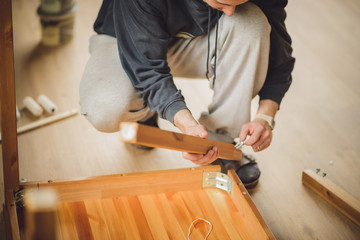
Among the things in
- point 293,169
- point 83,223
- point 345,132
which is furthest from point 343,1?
point 83,223

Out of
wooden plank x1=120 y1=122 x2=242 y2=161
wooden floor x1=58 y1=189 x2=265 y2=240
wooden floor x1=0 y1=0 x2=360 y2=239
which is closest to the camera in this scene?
wooden plank x1=120 y1=122 x2=242 y2=161

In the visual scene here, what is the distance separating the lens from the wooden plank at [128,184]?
1.00 metres

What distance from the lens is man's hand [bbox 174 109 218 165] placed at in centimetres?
98

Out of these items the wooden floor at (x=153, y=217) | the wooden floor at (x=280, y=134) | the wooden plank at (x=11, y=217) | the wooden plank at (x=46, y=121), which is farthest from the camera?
the wooden plank at (x=46, y=121)

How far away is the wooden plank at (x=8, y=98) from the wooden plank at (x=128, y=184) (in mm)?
54

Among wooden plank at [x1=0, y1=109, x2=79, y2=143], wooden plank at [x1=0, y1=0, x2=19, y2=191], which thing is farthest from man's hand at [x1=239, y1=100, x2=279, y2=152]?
wooden plank at [x1=0, y1=109, x2=79, y2=143]

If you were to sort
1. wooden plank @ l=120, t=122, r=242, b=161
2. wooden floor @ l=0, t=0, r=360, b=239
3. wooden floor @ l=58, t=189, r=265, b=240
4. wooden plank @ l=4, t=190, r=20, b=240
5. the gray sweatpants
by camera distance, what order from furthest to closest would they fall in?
wooden floor @ l=0, t=0, r=360, b=239 < the gray sweatpants < wooden floor @ l=58, t=189, r=265, b=240 < wooden plank @ l=4, t=190, r=20, b=240 < wooden plank @ l=120, t=122, r=242, b=161

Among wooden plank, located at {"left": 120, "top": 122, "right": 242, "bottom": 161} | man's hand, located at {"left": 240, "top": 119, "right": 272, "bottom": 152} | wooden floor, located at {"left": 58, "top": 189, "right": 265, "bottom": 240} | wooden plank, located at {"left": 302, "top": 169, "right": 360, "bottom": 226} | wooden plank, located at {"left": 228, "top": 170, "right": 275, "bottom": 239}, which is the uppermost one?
wooden plank, located at {"left": 120, "top": 122, "right": 242, "bottom": 161}

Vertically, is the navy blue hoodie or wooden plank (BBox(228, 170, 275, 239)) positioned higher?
the navy blue hoodie

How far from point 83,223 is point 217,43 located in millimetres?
634

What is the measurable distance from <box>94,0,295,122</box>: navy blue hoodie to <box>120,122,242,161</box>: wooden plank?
0.15 meters

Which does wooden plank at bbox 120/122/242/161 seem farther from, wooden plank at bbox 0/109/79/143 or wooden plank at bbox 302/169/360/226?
wooden plank at bbox 0/109/79/143

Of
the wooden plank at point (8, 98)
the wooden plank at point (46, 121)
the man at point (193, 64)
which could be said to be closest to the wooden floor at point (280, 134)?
the wooden plank at point (46, 121)

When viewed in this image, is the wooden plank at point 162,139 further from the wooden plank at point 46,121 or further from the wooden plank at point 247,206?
the wooden plank at point 46,121
